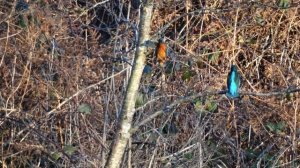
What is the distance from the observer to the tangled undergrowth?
242 inches

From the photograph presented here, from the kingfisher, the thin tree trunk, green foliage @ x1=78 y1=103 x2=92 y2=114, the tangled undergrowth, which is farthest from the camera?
the tangled undergrowth

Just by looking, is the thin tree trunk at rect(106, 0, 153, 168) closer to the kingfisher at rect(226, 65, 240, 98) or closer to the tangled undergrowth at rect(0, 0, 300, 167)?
the kingfisher at rect(226, 65, 240, 98)

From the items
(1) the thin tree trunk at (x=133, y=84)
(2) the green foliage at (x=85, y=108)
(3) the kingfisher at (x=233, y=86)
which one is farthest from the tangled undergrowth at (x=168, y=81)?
(1) the thin tree trunk at (x=133, y=84)

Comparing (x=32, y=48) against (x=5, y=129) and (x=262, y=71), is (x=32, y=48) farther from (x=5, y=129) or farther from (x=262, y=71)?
(x=262, y=71)

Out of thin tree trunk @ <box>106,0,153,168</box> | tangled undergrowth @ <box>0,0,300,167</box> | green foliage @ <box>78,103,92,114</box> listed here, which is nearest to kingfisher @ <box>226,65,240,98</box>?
thin tree trunk @ <box>106,0,153,168</box>

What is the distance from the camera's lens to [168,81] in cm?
694

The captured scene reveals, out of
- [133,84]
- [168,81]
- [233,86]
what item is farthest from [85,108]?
[133,84]

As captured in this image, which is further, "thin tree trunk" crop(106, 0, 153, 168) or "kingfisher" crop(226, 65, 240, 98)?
"kingfisher" crop(226, 65, 240, 98)

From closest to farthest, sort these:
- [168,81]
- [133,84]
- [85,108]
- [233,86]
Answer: [133,84], [233,86], [85,108], [168,81]

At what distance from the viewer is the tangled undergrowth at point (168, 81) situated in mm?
6140

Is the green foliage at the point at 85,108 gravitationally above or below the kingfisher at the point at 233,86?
below

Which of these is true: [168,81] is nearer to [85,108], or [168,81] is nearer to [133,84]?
[85,108]

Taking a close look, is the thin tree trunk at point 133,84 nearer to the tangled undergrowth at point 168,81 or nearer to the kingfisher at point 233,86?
the kingfisher at point 233,86

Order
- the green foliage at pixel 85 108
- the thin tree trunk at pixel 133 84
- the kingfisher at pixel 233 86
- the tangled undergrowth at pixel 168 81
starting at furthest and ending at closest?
the tangled undergrowth at pixel 168 81 → the green foliage at pixel 85 108 → the kingfisher at pixel 233 86 → the thin tree trunk at pixel 133 84
